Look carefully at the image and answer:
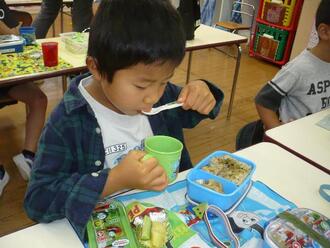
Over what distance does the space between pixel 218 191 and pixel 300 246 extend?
19cm

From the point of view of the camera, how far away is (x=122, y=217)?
73 centimetres

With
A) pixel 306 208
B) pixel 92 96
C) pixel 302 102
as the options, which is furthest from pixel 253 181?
pixel 302 102

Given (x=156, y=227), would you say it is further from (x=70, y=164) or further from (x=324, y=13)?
(x=324, y=13)

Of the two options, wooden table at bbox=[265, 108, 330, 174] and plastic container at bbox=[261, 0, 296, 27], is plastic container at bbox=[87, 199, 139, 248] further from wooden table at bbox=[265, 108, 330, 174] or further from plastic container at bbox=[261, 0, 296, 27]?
plastic container at bbox=[261, 0, 296, 27]

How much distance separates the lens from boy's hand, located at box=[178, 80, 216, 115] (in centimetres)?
97

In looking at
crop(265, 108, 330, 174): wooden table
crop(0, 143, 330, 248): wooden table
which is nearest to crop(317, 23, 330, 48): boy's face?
crop(265, 108, 330, 174): wooden table

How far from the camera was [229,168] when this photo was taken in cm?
85

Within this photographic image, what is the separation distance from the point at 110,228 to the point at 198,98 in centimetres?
43

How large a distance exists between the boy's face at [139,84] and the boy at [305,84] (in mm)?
888

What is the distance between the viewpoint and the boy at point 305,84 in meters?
1.55

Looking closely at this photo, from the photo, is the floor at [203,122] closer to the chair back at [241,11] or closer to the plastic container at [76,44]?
the chair back at [241,11]

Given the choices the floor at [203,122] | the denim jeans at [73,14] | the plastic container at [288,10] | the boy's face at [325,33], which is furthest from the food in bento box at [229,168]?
the plastic container at [288,10]

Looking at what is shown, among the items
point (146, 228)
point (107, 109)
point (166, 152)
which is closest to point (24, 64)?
point (107, 109)

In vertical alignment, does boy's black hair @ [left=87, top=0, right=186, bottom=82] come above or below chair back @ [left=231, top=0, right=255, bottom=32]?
above
